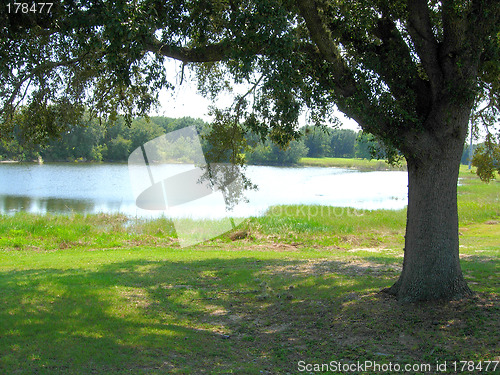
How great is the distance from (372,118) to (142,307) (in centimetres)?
490

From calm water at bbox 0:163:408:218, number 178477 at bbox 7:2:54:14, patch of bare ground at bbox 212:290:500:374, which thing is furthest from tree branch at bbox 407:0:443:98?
calm water at bbox 0:163:408:218

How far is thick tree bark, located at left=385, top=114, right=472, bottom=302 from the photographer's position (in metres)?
6.61

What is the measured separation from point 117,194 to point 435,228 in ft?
104

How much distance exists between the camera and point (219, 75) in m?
11.7

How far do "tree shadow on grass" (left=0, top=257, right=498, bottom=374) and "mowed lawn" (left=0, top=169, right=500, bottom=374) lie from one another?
0.02 m

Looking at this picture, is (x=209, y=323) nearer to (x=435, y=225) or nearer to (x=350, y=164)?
(x=435, y=225)

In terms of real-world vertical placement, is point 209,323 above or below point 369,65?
below

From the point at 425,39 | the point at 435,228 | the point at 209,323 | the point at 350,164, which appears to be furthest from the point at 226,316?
the point at 350,164

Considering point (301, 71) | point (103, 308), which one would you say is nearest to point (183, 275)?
point (103, 308)

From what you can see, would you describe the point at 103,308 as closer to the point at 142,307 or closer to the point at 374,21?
the point at 142,307

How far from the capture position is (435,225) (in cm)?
660

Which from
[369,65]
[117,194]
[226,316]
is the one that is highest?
[369,65]

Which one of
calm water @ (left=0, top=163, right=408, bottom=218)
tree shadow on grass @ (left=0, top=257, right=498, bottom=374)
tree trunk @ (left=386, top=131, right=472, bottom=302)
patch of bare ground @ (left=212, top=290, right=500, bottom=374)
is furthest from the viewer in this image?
calm water @ (left=0, top=163, right=408, bottom=218)

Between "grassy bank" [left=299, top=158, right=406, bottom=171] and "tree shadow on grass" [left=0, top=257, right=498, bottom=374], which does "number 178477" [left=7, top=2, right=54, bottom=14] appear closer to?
"tree shadow on grass" [left=0, top=257, right=498, bottom=374]
